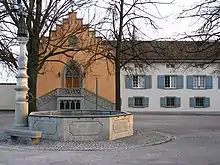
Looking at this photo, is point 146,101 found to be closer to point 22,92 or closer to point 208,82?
point 208,82

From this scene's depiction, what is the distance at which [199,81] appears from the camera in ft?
166

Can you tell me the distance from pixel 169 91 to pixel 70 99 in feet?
39.9

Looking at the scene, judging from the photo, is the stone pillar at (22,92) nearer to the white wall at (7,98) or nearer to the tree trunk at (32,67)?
the tree trunk at (32,67)

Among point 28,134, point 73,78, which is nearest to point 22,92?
point 28,134

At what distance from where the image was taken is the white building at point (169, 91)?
164ft

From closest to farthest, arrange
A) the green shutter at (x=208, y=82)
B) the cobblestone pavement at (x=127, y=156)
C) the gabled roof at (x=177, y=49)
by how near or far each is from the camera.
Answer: the cobblestone pavement at (x=127, y=156)
the gabled roof at (x=177, y=49)
the green shutter at (x=208, y=82)

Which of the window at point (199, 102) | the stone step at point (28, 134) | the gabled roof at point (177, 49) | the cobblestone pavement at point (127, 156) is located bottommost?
the cobblestone pavement at point (127, 156)

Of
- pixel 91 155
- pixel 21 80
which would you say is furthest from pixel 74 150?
pixel 21 80

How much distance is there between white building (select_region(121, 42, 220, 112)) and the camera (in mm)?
49938

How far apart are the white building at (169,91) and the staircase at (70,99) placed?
173 inches

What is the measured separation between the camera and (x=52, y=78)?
47.5 meters

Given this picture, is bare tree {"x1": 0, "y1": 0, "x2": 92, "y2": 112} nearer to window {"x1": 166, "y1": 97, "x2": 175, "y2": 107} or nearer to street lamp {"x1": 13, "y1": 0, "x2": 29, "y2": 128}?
street lamp {"x1": 13, "y1": 0, "x2": 29, "y2": 128}

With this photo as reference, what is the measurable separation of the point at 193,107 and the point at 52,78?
16.9 m

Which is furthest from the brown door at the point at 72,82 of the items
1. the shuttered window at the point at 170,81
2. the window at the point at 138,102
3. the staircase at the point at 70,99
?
the shuttered window at the point at 170,81
